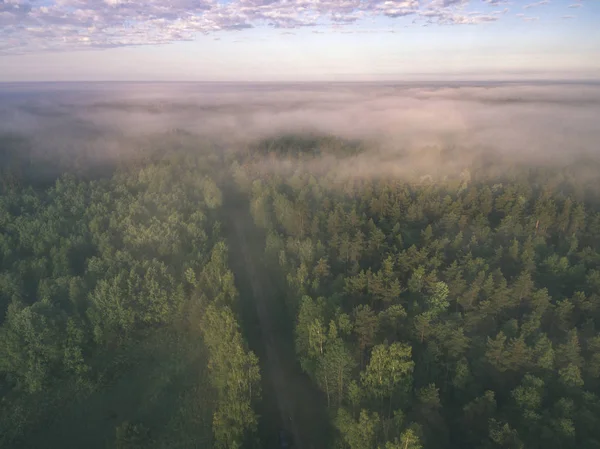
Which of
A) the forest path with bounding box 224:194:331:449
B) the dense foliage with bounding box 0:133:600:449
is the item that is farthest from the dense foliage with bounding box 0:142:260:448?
the forest path with bounding box 224:194:331:449

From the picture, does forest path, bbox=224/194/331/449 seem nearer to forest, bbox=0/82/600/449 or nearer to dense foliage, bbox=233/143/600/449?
forest, bbox=0/82/600/449

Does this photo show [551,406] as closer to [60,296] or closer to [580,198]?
[60,296]

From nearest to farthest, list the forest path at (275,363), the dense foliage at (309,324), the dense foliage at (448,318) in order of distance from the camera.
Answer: the dense foliage at (448,318) < the dense foliage at (309,324) < the forest path at (275,363)

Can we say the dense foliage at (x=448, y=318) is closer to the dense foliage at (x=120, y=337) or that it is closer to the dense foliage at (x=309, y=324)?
the dense foliage at (x=309, y=324)

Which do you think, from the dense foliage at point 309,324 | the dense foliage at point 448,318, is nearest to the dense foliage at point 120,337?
the dense foliage at point 309,324

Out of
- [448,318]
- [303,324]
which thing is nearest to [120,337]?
[303,324]

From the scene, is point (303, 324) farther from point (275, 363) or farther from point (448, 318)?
point (448, 318)

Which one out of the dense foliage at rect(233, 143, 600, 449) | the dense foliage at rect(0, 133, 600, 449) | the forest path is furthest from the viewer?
the forest path
